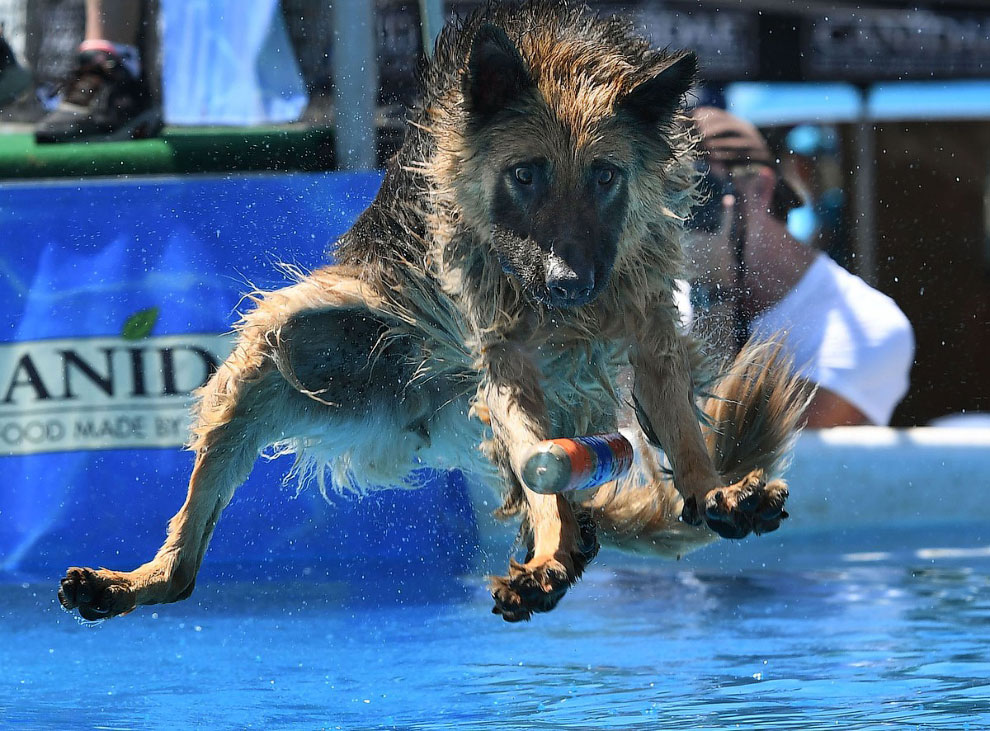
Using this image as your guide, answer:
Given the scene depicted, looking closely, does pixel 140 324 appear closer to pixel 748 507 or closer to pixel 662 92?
pixel 662 92

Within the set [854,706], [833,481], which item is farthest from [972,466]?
[854,706]

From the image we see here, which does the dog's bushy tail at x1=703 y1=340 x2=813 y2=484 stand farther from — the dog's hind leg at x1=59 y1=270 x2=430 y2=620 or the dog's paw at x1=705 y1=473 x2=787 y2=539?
the dog's hind leg at x1=59 y1=270 x2=430 y2=620

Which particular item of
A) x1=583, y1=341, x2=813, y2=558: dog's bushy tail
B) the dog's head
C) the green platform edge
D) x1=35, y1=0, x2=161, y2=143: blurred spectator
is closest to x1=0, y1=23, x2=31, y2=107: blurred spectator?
x1=35, y1=0, x2=161, y2=143: blurred spectator

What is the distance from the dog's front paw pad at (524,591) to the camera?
3.02 metres

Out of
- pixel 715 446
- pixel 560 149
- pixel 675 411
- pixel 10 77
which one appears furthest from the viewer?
pixel 10 77

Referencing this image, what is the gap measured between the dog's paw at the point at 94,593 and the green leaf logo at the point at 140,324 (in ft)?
5.23

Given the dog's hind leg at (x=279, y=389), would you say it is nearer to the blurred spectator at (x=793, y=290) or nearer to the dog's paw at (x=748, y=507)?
the dog's paw at (x=748, y=507)

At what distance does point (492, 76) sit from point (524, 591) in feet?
3.85

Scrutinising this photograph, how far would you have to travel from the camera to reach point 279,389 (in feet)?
13.1

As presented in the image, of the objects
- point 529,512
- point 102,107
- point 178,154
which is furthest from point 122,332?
point 529,512

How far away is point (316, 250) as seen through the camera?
502 cm

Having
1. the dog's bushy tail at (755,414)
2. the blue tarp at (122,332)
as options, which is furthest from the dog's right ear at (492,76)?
the blue tarp at (122,332)

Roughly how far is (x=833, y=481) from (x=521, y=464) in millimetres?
2665

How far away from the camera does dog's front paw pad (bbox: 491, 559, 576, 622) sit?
3.02 metres
